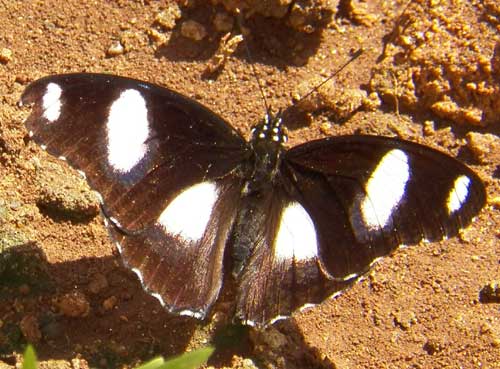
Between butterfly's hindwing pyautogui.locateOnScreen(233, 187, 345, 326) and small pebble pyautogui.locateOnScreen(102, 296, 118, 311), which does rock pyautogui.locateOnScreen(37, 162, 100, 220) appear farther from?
butterfly's hindwing pyautogui.locateOnScreen(233, 187, 345, 326)

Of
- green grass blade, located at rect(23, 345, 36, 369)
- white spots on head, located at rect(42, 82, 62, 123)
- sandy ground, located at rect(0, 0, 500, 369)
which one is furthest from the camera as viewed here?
sandy ground, located at rect(0, 0, 500, 369)

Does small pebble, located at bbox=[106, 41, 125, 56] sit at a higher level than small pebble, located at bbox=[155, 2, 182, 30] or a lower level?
lower

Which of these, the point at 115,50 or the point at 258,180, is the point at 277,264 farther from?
the point at 115,50

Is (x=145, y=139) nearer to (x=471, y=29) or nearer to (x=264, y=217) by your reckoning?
(x=264, y=217)

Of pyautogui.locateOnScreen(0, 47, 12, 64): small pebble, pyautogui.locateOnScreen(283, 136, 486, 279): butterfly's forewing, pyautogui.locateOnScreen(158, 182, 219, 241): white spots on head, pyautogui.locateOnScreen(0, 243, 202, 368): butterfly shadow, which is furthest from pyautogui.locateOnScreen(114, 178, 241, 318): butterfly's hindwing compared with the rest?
pyautogui.locateOnScreen(0, 47, 12, 64): small pebble

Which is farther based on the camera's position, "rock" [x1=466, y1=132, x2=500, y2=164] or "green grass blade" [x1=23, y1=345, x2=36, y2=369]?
"rock" [x1=466, y1=132, x2=500, y2=164]

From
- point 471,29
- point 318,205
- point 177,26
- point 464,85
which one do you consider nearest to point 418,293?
point 318,205

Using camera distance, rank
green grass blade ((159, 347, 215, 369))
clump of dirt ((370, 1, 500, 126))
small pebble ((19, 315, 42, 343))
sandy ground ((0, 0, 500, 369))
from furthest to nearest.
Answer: clump of dirt ((370, 1, 500, 126))
sandy ground ((0, 0, 500, 369))
small pebble ((19, 315, 42, 343))
green grass blade ((159, 347, 215, 369))
